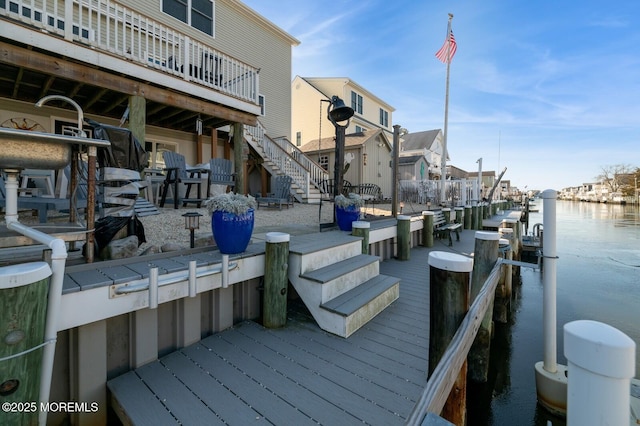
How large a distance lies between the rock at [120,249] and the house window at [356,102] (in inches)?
681

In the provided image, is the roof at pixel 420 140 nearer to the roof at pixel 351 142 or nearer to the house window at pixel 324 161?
the roof at pixel 351 142

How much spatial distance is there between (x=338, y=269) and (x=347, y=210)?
1.56m

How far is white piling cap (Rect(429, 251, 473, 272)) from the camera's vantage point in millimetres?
1511

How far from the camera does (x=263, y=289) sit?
282 centimetres

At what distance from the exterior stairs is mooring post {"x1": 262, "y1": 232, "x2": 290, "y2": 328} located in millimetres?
175

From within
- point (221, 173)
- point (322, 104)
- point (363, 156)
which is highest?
point (322, 104)

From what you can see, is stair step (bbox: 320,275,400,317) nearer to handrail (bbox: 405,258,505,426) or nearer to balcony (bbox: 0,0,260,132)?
handrail (bbox: 405,258,505,426)

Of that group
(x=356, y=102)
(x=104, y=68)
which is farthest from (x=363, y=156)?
(x=104, y=68)

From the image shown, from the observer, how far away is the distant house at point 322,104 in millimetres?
17234

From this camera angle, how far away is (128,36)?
7.97 meters

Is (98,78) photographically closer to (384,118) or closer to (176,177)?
(176,177)

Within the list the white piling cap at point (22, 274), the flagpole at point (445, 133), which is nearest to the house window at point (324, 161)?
the flagpole at point (445, 133)

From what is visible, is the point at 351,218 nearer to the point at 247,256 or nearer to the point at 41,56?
the point at 247,256

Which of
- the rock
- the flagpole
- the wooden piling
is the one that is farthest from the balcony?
the flagpole
